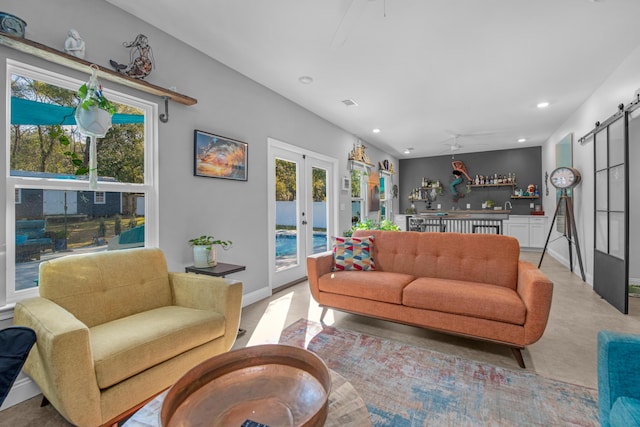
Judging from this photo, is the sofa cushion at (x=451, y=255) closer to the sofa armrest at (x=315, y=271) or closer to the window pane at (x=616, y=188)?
the sofa armrest at (x=315, y=271)

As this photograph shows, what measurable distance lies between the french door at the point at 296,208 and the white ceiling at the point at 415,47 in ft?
2.83

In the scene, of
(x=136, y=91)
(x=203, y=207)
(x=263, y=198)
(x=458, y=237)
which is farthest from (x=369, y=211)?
(x=136, y=91)

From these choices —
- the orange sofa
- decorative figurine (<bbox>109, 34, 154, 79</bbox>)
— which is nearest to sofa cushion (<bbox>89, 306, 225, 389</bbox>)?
the orange sofa

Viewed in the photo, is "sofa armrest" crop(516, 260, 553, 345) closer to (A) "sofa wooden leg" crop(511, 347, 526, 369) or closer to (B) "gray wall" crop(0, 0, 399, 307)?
(A) "sofa wooden leg" crop(511, 347, 526, 369)

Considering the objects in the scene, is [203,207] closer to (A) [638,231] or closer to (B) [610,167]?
(B) [610,167]

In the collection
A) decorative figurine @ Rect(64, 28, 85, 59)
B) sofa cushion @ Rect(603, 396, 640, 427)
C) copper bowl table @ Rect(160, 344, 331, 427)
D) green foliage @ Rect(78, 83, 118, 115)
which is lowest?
sofa cushion @ Rect(603, 396, 640, 427)

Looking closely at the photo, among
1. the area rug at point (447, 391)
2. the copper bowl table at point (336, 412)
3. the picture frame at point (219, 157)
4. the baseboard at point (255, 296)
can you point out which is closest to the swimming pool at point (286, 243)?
the baseboard at point (255, 296)

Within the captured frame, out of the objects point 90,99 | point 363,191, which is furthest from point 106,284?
point 363,191

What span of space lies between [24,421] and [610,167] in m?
5.58

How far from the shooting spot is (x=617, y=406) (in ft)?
3.65

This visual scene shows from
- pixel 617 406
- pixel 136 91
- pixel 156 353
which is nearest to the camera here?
pixel 617 406

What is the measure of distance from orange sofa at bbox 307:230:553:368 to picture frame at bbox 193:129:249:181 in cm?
135

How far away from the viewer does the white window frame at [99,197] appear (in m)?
2.32

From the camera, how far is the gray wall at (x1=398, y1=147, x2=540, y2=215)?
317 inches
